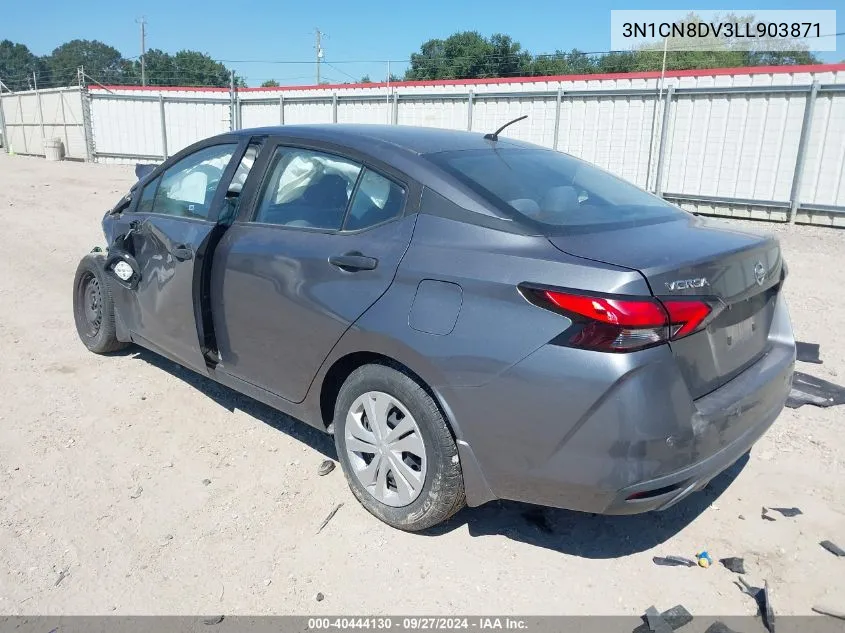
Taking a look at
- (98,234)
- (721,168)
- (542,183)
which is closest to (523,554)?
(542,183)

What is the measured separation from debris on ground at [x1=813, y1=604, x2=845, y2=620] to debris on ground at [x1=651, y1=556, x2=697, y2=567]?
0.45m

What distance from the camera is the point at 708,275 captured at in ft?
8.01

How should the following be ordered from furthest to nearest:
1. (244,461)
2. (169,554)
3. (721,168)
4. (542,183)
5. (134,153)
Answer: (134,153)
(721,168)
(244,461)
(542,183)
(169,554)

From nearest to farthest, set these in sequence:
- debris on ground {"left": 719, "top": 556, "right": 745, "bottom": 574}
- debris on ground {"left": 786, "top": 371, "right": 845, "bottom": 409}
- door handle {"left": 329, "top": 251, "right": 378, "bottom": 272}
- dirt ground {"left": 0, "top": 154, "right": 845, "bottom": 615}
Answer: dirt ground {"left": 0, "top": 154, "right": 845, "bottom": 615}
debris on ground {"left": 719, "top": 556, "right": 745, "bottom": 574}
door handle {"left": 329, "top": 251, "right": 378, "bottom": 272}
debris on ground {"left": 786, "top": 371, "right": 845, "bottom": 409}

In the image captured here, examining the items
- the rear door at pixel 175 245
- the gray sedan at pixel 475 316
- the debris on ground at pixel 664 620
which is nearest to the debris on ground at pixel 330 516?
the gray sedan at pixel 475 316

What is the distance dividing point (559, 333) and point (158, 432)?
2.63 m

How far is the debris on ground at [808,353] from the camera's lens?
4992 mm

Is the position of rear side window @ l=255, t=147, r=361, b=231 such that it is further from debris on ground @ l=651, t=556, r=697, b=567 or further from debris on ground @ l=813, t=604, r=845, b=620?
debris on ground @ l=813, t=604, r=845, b=620

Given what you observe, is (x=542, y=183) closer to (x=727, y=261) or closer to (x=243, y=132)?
(x=727, y=261)

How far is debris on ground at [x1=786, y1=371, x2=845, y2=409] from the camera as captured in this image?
14.0 ft

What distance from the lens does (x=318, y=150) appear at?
3361 millimetres

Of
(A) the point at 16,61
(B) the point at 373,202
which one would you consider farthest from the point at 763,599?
(A) the point at 16,61

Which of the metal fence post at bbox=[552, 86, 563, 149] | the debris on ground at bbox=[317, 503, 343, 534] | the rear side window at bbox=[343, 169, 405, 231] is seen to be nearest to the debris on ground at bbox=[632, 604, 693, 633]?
the debris on ground at bbox=[317, 503, 343, 534]

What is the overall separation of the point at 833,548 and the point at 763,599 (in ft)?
1.83
